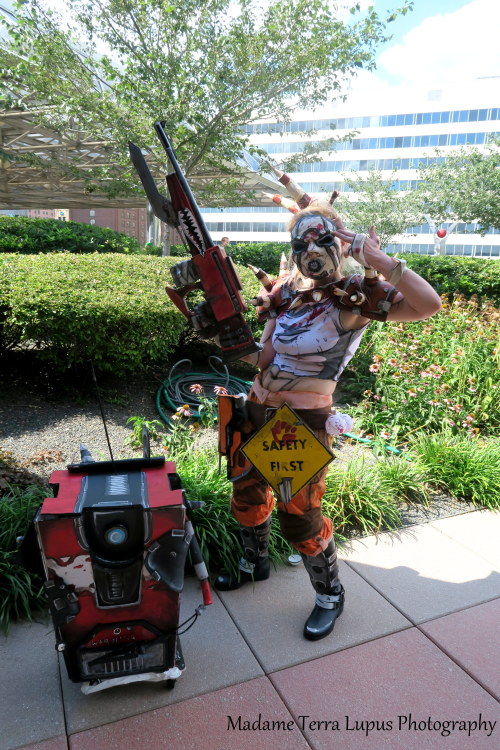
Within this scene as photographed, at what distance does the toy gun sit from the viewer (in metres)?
2.00

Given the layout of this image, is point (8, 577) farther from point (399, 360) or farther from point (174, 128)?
point (174, 128)

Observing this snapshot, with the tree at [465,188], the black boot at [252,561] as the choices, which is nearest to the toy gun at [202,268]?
the black boot at [252,561]

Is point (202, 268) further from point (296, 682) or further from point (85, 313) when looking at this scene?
point (85, 313)

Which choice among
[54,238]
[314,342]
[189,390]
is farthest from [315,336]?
[54,238]

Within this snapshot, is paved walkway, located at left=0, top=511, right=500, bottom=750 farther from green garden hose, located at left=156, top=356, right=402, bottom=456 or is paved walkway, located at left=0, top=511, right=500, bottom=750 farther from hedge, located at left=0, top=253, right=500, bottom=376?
hedge, located at left=0, top=253, right=500, bottom=376

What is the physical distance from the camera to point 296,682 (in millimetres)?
2160

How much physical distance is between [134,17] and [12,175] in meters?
14.5

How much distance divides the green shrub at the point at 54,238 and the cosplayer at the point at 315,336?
8.45 meters

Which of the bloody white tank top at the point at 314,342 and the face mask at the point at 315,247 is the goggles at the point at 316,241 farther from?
the bloody white tank top at the point at 314,342

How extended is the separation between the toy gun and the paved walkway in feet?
4.60

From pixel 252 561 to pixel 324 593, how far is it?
1.53 ft

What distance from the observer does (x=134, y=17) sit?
7242 millimetres

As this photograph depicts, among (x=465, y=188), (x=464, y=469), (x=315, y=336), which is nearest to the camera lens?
(x=315, y=336)

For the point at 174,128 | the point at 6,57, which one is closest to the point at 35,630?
the point at 174,128
